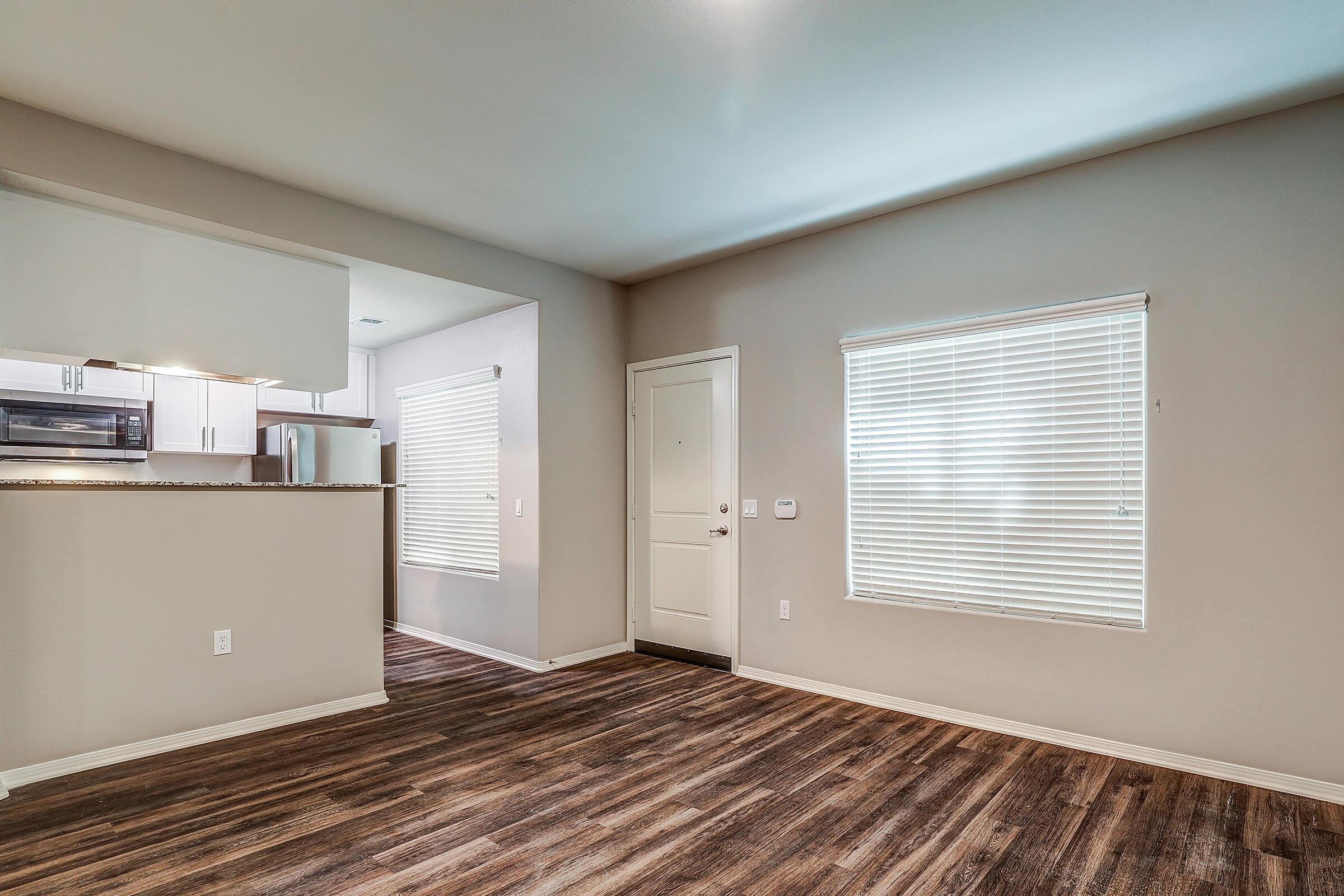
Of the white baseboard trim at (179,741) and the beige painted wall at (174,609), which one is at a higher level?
the beige painted wall at (174,609)

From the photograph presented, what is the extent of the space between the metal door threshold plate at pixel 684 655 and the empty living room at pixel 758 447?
100mm

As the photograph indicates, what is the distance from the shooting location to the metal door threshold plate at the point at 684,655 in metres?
4.98

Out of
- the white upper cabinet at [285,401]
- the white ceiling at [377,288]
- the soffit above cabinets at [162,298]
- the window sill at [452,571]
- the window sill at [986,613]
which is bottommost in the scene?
the window sill at [452,571]

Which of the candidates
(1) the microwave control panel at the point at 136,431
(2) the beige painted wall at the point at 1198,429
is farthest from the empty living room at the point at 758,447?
(1) the microwave control panel at the point at 136,431

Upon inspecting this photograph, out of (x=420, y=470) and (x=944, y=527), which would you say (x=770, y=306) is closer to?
(x=944, y=527)

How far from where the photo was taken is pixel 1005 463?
375 centimetres

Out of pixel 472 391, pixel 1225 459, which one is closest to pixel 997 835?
pixel 1225 459

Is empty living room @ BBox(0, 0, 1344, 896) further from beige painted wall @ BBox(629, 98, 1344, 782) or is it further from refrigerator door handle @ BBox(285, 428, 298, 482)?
refrigerator door handle @ BBox(285, 428, 298, 482)

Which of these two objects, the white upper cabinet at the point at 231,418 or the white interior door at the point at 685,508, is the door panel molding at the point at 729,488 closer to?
the white interior door at the point at 685,508

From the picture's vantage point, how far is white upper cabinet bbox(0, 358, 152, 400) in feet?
15.1

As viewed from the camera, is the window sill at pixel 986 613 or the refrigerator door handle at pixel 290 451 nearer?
the window sill at pixel 986 613

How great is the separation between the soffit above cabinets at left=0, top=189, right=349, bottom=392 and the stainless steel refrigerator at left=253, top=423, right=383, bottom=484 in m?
1.60

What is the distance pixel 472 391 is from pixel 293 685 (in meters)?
2.55

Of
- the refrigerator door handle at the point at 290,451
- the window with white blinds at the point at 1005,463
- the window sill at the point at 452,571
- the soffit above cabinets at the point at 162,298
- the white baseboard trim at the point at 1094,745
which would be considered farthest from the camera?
the refrigerator door handle at the point at 290,451
